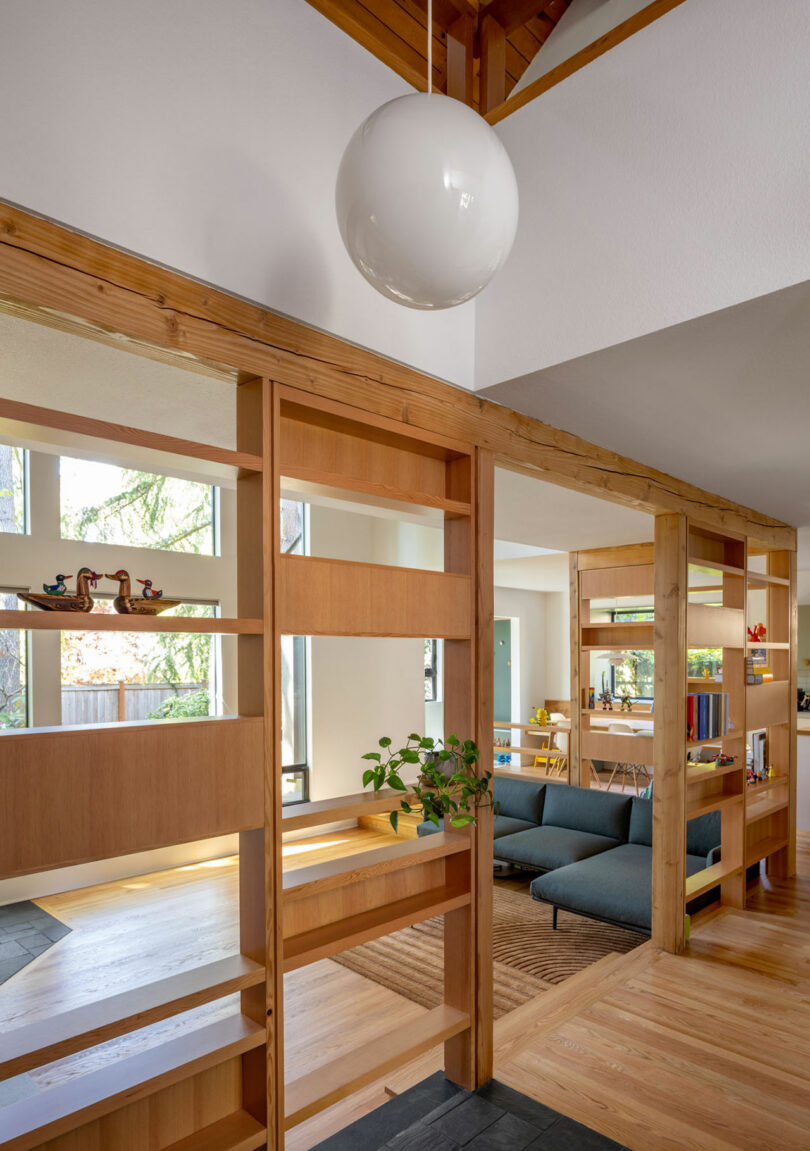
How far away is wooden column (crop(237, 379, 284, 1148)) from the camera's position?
1.65m

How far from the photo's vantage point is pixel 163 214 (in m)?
1.53

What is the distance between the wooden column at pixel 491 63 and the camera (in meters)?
2.09

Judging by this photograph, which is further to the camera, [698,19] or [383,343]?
[383,343]

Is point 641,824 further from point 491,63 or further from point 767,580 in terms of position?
point 491,63

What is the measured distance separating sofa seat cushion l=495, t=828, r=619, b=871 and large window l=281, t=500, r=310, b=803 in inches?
83.5

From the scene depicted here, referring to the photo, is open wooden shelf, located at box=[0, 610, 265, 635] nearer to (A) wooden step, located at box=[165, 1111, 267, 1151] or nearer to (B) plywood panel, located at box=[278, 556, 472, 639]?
(B) plywood panel, located at box=[278, 556, 472, 639]

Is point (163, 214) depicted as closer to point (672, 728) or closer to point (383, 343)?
point (383, 343)

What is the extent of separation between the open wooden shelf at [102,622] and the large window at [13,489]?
425 cm

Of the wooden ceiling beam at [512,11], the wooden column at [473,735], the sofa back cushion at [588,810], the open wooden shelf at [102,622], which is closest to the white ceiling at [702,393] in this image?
the wooden column at [473,735]

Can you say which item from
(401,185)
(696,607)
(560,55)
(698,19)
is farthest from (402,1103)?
(560,55)

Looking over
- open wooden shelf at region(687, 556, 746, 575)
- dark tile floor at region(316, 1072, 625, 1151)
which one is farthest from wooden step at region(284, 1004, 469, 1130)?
open wooden shelf at region(687, 556, 746, 575)

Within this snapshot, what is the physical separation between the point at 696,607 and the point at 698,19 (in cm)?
273

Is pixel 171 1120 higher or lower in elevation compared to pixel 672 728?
lower

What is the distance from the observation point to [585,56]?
74.7 inches
